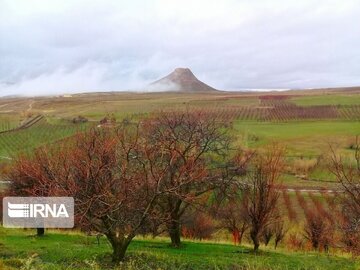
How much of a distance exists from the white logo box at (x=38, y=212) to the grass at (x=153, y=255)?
3.28 feet

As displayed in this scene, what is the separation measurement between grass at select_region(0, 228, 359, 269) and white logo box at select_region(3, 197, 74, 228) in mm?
1000

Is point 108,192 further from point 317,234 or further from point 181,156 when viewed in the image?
point 317,234

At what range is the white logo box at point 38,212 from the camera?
19.2 meters

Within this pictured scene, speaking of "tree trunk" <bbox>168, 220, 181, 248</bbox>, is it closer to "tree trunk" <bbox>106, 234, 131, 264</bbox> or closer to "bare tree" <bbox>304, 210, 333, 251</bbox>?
"tree trunk" <bbox>106, 234, 131, 264</bbox>

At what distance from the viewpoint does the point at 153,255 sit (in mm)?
19719

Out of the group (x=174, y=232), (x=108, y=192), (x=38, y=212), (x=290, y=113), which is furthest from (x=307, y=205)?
(x=290, y=113)

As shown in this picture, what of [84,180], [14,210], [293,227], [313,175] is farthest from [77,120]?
[84,180]

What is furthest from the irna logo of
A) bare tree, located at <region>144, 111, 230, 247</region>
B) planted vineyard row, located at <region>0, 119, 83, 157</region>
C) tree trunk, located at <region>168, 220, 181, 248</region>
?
planted vineyard row, located at <region>0, 119, 83, 157</region>

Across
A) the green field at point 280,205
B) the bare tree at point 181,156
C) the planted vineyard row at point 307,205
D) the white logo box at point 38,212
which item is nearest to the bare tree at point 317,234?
the green field at point 280,205

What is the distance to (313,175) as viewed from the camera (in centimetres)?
6781

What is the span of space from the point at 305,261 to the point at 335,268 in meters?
1.79

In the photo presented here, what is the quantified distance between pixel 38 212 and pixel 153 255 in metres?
7.63

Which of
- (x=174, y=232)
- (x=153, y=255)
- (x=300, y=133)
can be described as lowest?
(x=300, y=133)

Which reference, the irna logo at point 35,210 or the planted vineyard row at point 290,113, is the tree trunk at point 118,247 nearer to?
the irna logo at point 35,210
